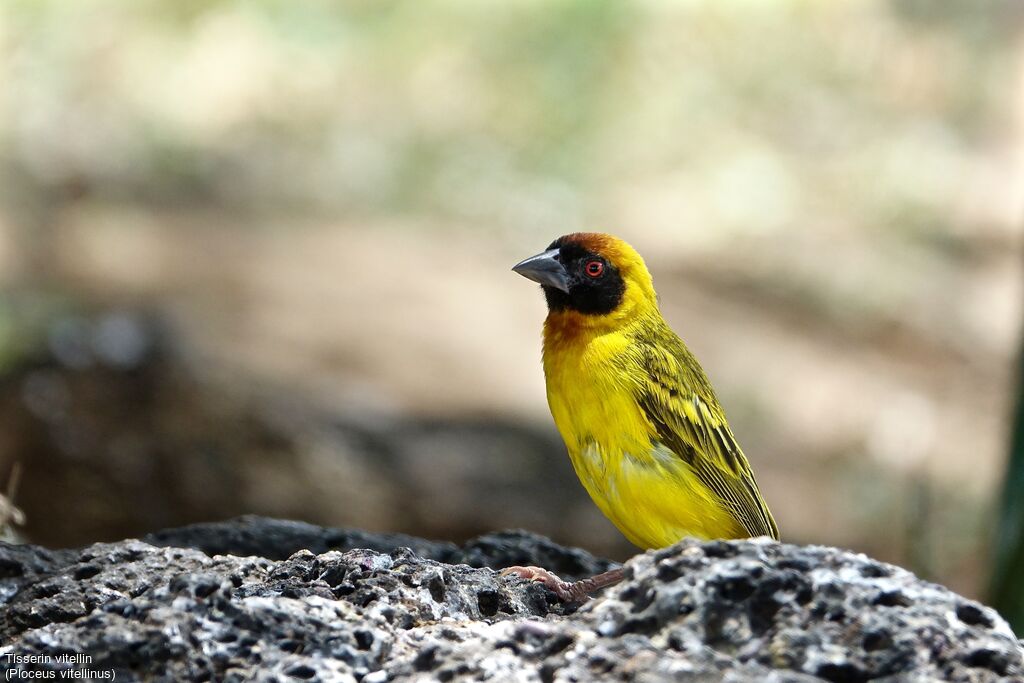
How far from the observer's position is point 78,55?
10.9 meters

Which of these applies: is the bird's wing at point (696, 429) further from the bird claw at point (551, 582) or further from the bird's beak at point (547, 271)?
the bird claw at point (551, 582)

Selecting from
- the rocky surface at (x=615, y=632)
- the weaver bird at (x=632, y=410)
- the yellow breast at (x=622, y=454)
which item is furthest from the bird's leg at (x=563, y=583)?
the rocky surface at (x=615, y=632)

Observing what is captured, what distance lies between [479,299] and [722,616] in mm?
6919

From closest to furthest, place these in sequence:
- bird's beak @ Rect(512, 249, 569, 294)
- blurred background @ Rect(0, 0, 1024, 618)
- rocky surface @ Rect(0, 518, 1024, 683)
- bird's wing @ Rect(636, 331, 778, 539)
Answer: rocky surface @ Rect(0, 518, 1024, 683) < bird's wing @ Rect(636, 331, 778, 539) < bird's beak @ Rect(512, 249, 569, 294) < blurred background @ Rect(0, 0, 1024, 618)

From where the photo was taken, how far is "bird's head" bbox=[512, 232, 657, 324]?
384cm

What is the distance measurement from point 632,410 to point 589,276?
1.65ft

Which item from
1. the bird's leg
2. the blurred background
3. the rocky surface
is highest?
the blurred background

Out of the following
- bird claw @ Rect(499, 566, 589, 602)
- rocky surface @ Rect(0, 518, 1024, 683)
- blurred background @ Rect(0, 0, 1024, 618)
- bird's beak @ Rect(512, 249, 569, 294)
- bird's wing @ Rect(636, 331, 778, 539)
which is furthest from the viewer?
blurred background @ Rect(0, 0, 1024, 618)

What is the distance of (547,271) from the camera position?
3840 millimetres

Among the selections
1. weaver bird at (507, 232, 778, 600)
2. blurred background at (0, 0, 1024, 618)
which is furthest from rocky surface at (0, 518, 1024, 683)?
blurred background at (0, 0, 1024, 618)

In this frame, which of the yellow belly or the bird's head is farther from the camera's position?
the bird's head

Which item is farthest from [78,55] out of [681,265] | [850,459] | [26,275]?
[850,459]

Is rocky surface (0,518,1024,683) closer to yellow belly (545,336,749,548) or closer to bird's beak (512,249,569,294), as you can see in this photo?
yellow belly (545,336,749,548)

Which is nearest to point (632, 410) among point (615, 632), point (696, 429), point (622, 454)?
point (622, 454)
